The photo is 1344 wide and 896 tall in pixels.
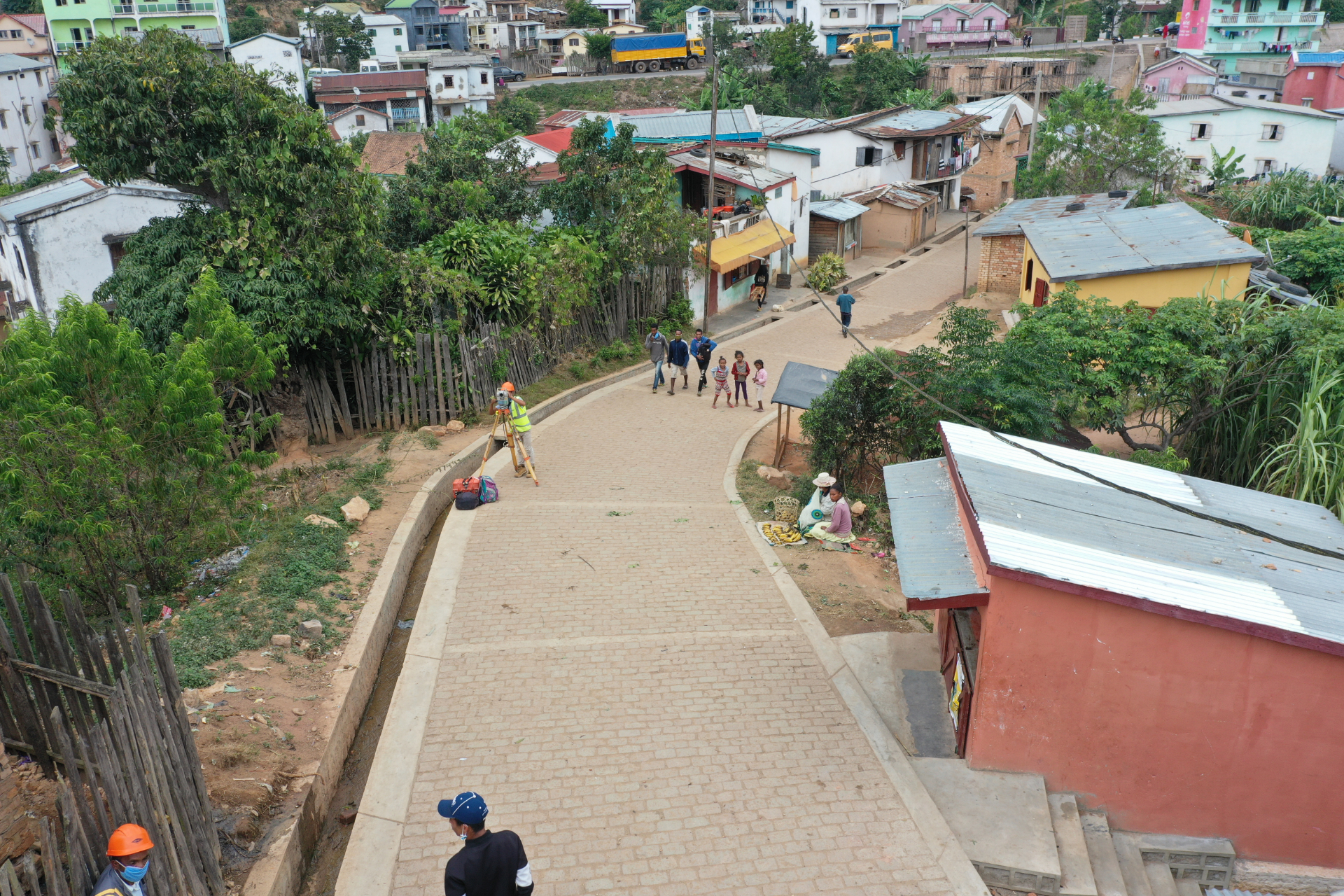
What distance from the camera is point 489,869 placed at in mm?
4961

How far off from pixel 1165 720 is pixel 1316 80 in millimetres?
56082

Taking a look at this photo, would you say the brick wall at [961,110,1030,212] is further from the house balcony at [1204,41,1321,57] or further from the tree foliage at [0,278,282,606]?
the tree foliage at [0,278,282,606]

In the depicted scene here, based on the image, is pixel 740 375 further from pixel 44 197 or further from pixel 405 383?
pixel 44 197

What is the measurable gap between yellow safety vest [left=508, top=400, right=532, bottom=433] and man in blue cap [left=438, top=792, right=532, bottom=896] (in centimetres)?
853

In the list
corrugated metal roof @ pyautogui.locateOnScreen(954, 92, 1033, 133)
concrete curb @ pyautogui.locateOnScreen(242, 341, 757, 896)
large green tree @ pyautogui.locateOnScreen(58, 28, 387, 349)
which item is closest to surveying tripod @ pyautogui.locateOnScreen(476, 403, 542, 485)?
concrete curb @ pyautogui.locateOnScreen(242, 341, 757, 896)

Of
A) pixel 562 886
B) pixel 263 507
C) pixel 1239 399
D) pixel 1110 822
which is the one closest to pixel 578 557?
pixel 263 507

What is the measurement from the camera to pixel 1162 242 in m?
18.7

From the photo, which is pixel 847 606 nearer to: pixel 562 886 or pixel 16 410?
pixel 562 886

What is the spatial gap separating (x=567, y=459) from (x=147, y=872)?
10.3 m

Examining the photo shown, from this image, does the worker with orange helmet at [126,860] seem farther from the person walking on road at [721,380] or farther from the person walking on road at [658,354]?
the person walking on road at [658,354]

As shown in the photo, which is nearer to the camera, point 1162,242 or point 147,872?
point 147,872

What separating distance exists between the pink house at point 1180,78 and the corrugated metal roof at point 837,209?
96.2 feet

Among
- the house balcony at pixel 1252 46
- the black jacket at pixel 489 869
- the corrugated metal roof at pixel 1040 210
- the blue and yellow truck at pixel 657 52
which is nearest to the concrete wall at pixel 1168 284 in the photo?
the corrugated metal roof at pixel 1040 210

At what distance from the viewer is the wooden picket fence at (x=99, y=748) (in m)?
4.41
